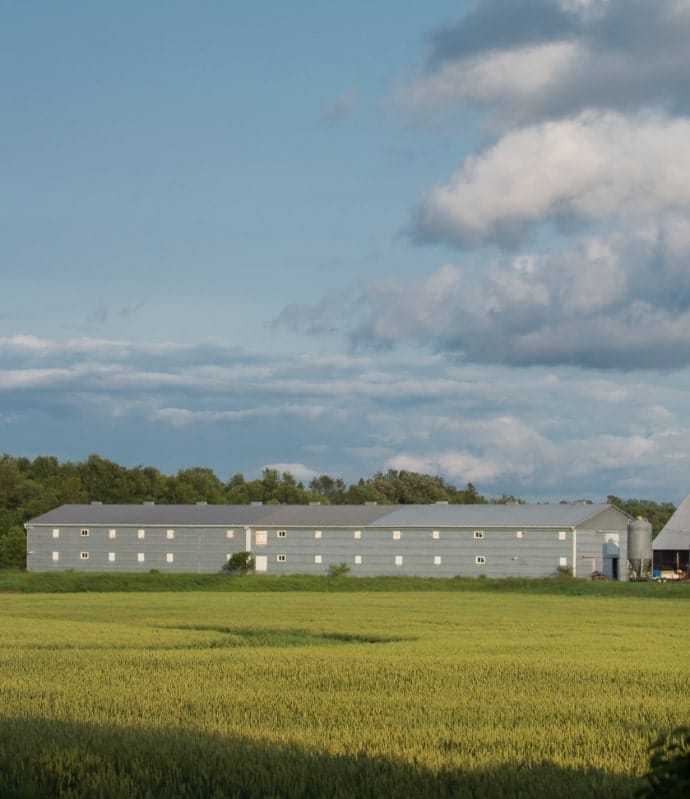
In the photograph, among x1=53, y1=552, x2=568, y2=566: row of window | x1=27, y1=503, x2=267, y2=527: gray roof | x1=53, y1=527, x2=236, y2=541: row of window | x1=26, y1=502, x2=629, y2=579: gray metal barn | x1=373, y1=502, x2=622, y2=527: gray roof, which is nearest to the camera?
x1=26, y1=502, x2=629, y2=579: gray metal barn

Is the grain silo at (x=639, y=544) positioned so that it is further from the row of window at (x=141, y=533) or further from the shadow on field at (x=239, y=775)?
the shadow on field at (x=239, y=775)

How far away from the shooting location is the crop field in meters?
12.5

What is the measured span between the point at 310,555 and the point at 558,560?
21.7m


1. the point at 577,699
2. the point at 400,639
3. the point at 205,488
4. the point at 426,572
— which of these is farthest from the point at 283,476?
the point at 577,699

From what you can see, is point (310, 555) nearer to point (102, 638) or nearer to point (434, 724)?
point (102, 638)

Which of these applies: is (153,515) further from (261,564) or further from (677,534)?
(677,534)

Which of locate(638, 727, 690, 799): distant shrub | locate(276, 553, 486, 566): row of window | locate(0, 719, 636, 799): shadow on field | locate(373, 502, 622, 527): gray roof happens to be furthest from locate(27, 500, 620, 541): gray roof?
locate(638, 727, 690, 799): distant shrub

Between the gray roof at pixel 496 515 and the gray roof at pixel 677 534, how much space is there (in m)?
6.73

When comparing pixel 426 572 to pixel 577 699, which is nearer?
pixel 577 699

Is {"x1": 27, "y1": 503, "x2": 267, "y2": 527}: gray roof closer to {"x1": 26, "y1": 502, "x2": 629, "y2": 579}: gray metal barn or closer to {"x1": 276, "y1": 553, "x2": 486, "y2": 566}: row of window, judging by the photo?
{"x1": 26, "y1": 502, "x2": 629, "y2": 579}: gray metal barn

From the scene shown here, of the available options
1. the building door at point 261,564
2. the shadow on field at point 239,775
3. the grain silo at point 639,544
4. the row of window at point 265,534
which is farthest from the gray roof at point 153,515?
the shadow on field at point 239,775

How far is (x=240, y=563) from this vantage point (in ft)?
346

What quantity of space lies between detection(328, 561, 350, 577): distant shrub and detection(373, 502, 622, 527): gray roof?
14.8 ft

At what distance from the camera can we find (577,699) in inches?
811
